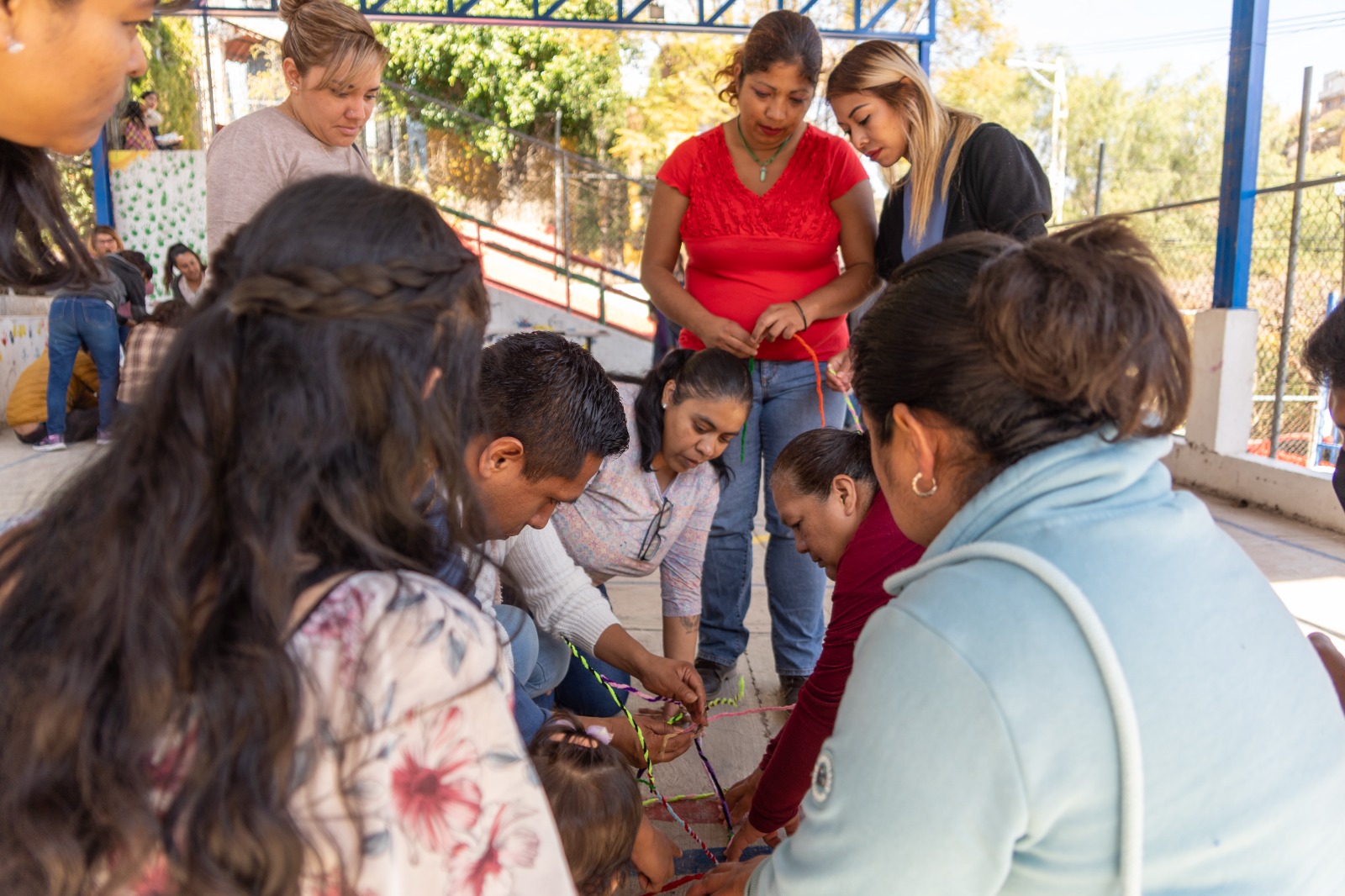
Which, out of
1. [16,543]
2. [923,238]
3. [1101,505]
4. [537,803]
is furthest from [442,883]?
[923,238]

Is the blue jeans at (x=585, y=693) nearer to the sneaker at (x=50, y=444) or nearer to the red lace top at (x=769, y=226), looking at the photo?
the red lace top at (x=769, y=226)

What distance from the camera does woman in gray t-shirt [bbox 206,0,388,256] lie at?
8.02 ft

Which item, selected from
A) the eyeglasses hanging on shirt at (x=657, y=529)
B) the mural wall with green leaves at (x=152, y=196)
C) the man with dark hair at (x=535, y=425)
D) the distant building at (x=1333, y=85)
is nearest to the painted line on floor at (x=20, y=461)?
the mural wall with green leaves at (x=152, y=196)

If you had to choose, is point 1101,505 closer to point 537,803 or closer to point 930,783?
point 930,783

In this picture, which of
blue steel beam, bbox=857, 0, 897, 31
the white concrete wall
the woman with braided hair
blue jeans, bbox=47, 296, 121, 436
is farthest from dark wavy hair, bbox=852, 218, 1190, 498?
blue steel beam, bbox=857, 0, 897, 31

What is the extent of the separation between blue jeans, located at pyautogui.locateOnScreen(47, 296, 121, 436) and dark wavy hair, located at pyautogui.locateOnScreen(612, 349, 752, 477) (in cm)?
542

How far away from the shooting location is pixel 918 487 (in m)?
1.21

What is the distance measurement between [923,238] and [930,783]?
Result: 2046 mm

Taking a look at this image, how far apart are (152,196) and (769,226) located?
852 cm

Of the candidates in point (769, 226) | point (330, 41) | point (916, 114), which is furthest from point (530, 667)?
point (916, 114)

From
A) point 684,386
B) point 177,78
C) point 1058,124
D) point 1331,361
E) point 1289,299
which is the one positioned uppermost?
point 1058,124

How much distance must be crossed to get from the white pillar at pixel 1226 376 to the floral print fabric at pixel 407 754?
5.83 m

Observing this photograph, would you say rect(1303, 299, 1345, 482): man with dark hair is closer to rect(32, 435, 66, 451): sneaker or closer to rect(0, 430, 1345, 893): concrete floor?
rect(0, 430, 1345, 893): concrete floor

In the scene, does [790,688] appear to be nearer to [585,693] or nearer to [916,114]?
[585,693]
